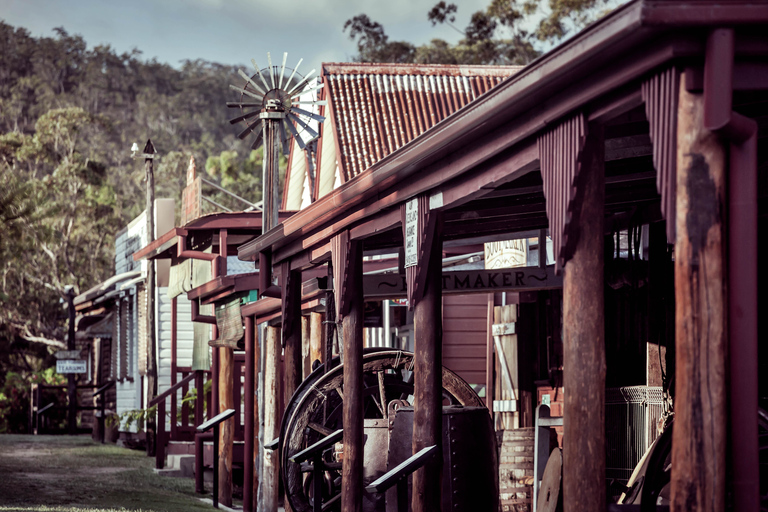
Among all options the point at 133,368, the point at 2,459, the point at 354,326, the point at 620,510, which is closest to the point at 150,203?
the point at 133,368

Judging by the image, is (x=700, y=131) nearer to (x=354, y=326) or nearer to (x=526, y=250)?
(x=354, y=326)

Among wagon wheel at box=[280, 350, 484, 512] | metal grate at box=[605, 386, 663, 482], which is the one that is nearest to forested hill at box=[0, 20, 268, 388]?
wagon wheel at box=[280, 350, 484, 512]

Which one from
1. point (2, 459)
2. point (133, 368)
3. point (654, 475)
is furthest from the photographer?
point (133, 368)

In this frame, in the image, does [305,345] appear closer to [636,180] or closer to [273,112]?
[273,112]

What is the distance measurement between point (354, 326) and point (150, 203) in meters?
17.7

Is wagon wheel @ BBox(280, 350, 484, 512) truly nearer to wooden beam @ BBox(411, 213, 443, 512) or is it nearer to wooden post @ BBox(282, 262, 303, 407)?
wooden post @ BBox(282, 262, 303, 407)

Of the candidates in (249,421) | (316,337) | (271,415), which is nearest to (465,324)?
(316,337)

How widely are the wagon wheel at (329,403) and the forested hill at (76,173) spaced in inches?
125

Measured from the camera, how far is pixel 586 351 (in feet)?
17.6

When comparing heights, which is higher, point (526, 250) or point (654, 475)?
point (526, 250)

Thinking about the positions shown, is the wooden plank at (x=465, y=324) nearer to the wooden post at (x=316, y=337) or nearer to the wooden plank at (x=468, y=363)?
the wooden plank at (x=468, y=363)

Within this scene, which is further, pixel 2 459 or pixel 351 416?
pixel 2 459

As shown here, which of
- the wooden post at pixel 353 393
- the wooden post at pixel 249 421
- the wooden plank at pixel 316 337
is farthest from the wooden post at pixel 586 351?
the wooden post at pixel 249 421

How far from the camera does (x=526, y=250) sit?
13.5m
